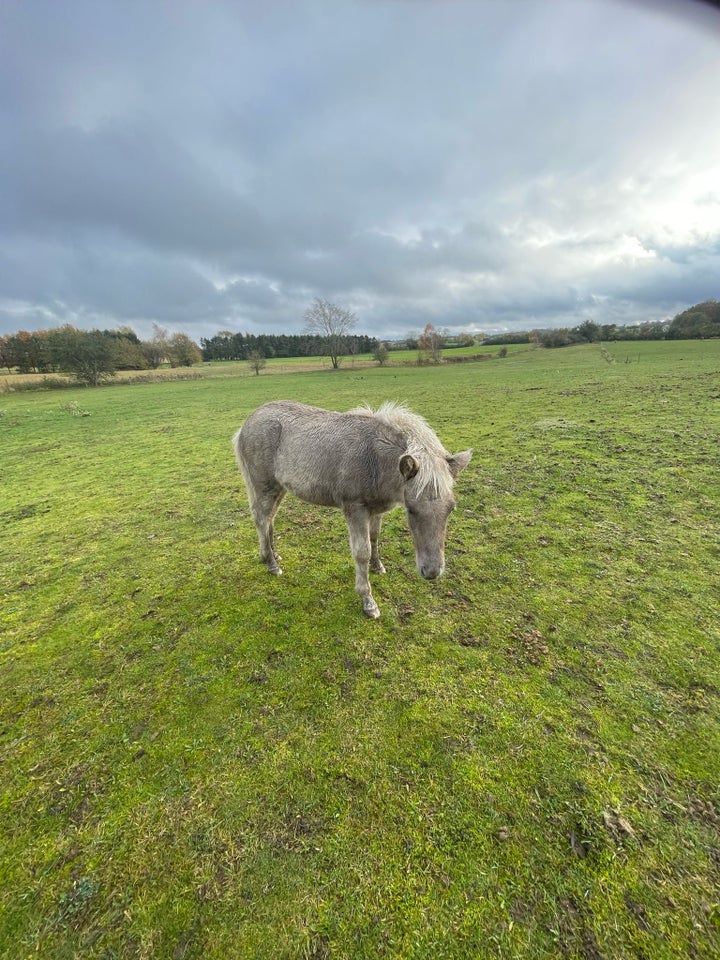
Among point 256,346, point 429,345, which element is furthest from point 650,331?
point 256,346

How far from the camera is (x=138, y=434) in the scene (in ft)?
→ 57.1

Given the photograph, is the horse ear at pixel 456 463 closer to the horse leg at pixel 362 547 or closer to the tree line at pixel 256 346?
the horse leg at pixel 362 547

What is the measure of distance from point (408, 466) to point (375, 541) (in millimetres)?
2104

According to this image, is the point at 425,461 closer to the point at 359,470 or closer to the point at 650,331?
the point at 359,470

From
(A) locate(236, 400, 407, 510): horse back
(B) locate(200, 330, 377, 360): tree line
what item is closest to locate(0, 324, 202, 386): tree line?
(B) locate(200, 330, 377, 360): tree line

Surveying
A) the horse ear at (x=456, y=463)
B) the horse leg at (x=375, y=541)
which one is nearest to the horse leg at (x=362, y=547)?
the horse leg at (x=375, y=541)

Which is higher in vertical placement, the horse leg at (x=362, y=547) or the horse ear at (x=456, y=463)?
the horse ear at (x=456, y=463)

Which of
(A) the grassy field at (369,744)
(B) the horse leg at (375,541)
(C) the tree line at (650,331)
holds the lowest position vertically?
(A) the grassy field at (369,744)

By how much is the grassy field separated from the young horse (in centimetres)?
110

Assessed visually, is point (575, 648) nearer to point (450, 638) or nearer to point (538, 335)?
point (450, 638)

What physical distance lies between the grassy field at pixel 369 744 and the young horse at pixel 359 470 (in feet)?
3.61

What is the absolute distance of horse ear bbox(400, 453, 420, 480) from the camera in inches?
140

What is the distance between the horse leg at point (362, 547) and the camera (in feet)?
15.5

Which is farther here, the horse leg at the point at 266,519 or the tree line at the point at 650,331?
the tree line at the point at 650,331
